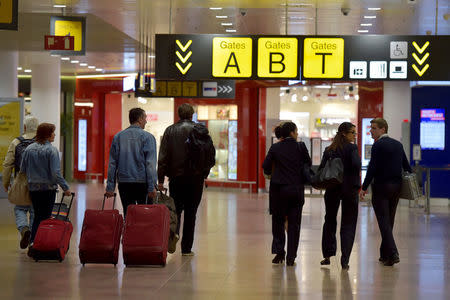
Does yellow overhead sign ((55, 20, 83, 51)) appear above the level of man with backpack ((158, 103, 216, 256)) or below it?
above

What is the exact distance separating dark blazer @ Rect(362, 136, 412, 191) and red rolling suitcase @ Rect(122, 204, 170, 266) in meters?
2.29

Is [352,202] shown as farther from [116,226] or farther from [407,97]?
[407,97]

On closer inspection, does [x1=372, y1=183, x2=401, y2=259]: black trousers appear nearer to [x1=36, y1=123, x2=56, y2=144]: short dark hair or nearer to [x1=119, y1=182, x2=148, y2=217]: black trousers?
[x1=119, y1=182, x2=148, y2=217]: black trousers

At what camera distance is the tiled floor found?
6844 millimetres

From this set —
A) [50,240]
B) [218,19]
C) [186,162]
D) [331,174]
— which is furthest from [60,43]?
[331,174]

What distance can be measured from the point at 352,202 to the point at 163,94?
34.7 feet

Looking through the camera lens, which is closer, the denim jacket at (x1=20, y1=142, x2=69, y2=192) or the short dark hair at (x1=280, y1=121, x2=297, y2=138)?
the short dark hair at (x1=280, y1=121, x2=297, y2=138)

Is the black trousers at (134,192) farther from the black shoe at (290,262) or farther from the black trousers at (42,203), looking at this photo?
the black shoe at (290,262)

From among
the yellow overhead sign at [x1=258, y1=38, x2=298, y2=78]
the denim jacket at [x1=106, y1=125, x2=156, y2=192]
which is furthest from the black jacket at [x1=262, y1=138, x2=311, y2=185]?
the yellow overhead sign at [x1=258, y1=38, x2=298, y2=78]

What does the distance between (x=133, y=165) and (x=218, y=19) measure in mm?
6849

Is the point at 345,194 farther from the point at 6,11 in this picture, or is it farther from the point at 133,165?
the point at 6,11

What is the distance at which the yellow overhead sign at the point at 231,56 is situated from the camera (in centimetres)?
1070

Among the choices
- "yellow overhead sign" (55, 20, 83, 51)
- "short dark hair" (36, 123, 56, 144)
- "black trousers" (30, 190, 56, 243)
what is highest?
"yellow overhead sign" (55, 20, 83, 51)

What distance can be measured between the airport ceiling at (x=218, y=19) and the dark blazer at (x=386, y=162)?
11.3 ft
